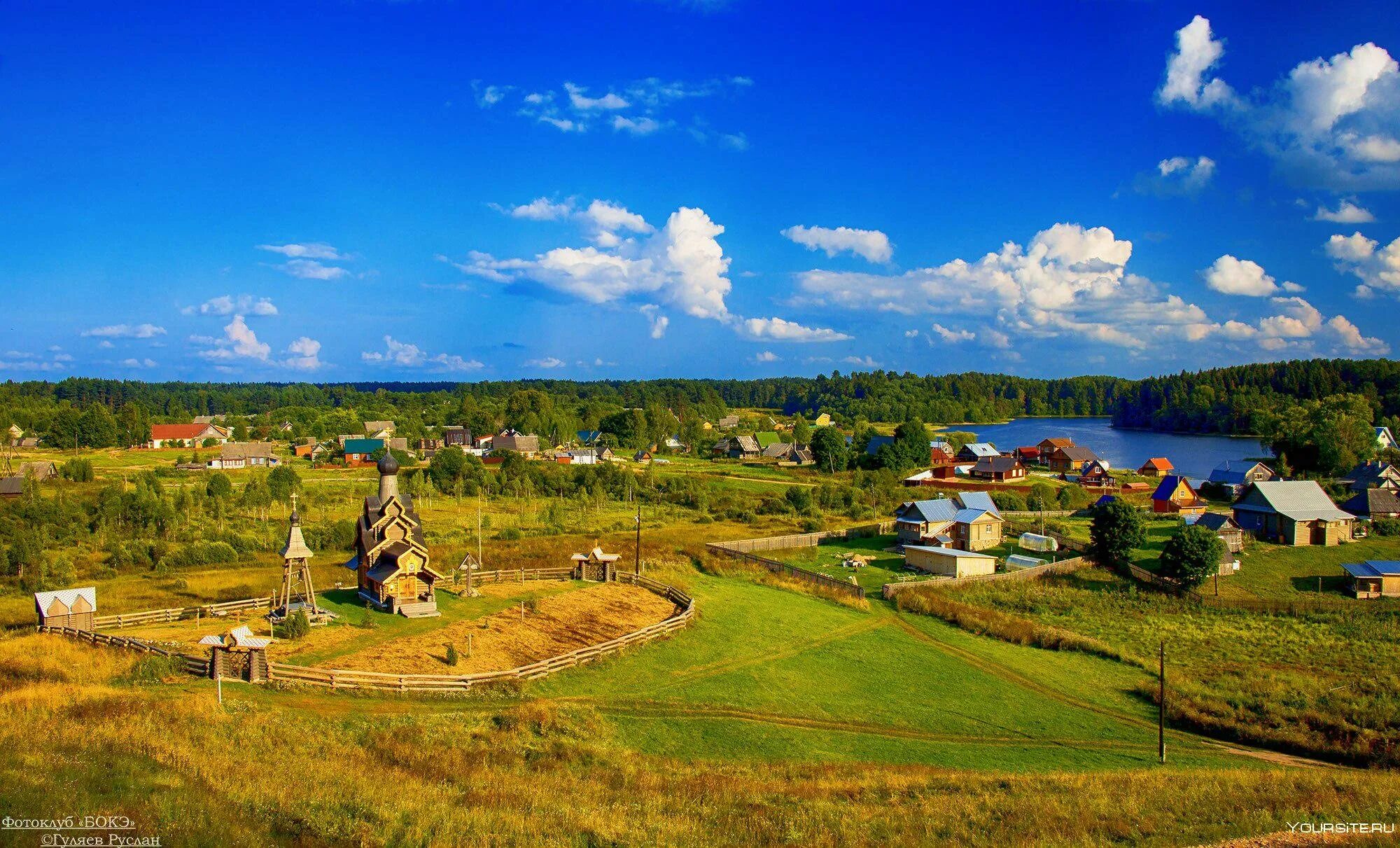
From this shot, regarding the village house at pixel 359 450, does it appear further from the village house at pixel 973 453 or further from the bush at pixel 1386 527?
the bush at pixel 1386 527

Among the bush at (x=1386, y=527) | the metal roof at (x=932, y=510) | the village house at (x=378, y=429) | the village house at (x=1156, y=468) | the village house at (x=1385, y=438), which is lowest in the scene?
the bush at (x=1386, y=527)

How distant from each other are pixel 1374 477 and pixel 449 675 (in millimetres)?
67018

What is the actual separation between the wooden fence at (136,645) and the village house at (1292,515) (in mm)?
50397

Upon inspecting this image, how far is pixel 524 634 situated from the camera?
26.4 metres

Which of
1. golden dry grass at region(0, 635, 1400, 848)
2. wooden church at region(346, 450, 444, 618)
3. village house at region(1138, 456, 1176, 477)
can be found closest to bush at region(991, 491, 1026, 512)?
village house at region(1138, 456, 1176, 477)

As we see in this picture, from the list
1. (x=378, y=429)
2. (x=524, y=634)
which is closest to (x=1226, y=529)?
(x=524, y=634)

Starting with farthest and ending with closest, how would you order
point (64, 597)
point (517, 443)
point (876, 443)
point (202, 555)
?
point (517, 443) → point (876, 443) → point (202, 555) → point (64, 597)

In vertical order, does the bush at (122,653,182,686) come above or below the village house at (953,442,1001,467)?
below

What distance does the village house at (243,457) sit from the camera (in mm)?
89125

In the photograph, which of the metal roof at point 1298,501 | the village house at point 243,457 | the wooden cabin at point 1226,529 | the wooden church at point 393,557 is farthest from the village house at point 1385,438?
the village house at point 243,457

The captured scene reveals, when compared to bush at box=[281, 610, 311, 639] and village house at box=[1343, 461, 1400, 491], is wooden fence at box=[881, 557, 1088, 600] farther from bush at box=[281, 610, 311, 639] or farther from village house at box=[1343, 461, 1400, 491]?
village house at box=[1343, 461, 1400, 491]

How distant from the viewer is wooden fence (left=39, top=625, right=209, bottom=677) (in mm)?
19891

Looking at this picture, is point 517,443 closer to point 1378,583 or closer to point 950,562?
point 950,562

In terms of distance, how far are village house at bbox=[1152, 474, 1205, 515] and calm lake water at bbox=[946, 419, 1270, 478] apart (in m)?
20.3
